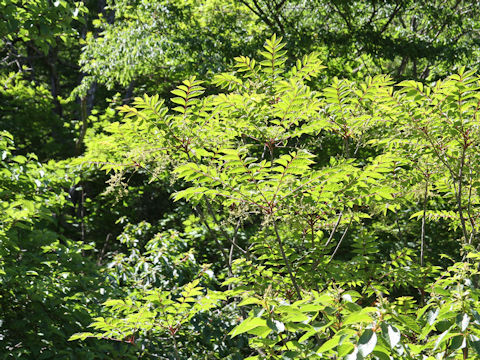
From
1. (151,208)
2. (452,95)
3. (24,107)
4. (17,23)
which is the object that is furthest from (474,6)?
(24,107)

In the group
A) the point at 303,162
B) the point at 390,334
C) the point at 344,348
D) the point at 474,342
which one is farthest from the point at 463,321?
the point at 303,162

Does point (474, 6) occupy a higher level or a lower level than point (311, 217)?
higher

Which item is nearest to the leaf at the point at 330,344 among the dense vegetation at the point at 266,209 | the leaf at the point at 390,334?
the dense vegetation at the point at 266,209

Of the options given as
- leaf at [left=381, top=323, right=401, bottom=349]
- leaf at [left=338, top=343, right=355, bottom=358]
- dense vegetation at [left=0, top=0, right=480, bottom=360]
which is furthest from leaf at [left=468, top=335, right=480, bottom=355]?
leaf at [left=338, top=343, right=355, bottom=358]

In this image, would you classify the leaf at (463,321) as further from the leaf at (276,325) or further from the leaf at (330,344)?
the leaf at (276,325)

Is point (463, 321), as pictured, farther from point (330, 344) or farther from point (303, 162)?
point (303, 162)

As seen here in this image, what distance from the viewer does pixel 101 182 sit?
9.67 meters

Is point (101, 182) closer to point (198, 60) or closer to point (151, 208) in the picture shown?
point (151, 208)

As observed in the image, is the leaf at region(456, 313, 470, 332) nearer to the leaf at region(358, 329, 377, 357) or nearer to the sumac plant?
the leaf at region(358, 329, 377, 357)

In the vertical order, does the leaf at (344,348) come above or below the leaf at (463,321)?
below

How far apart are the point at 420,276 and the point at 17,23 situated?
12.2ft

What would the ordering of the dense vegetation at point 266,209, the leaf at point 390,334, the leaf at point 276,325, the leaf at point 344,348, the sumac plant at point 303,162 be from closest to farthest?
the leaf at point 390,334, the leaf at point 344,348, the leaf at point 276,325, the dense vegetation at point 266,209, the sumac plant at point 303,162

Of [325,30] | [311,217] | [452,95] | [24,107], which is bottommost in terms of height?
[24,107]

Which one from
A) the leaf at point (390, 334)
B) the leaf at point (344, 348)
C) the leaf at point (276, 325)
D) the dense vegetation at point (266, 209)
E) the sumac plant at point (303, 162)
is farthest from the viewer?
the sumac plant at point (303, 162)
